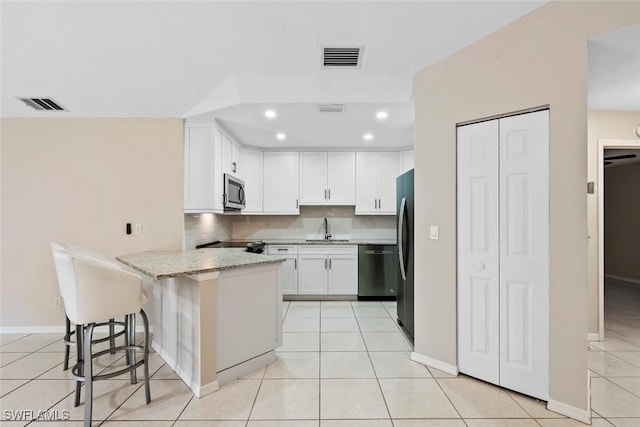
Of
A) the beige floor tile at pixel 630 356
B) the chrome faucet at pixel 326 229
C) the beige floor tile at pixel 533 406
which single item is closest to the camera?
the beige floor tile at pixel 533 406

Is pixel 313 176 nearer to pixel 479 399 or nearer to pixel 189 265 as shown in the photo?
pixel 189 265

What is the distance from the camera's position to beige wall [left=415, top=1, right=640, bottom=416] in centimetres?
180

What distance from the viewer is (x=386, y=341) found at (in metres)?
2.94

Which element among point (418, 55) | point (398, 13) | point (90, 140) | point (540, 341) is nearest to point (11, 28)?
point (90, 140)

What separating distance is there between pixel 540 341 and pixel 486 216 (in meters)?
0.93

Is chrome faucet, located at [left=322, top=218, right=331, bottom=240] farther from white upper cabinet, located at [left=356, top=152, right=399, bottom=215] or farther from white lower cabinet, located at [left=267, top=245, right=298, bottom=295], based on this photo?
white lower cabinet, located at [left=267, top=245, right=298, bottom=295]

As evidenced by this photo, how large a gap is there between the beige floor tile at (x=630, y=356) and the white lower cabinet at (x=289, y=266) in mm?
3644

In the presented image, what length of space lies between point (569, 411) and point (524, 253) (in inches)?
40.4

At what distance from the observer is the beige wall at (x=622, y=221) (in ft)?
18.9

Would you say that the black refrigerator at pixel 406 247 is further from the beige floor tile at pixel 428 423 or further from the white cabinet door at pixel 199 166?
the white cabinet door at pixel 199 166

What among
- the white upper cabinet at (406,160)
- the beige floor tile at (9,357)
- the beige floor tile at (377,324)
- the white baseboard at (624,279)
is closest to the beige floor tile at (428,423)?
the beige floor tile at (377,324)

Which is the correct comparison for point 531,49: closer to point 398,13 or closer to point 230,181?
point 398,13

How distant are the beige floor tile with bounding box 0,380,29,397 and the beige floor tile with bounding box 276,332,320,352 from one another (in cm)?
204

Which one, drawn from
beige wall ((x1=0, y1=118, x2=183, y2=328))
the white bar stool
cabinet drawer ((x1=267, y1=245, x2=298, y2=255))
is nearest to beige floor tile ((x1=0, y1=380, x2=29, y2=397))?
the white bar stool
